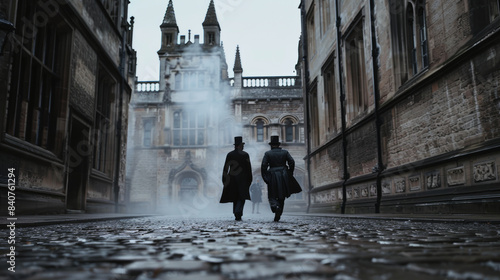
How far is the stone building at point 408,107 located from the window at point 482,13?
0.02 metres

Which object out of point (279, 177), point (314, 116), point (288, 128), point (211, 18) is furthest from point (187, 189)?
point (279, 177)

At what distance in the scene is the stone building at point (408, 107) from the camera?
7.07 m

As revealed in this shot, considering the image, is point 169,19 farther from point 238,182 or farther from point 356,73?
point 238,182

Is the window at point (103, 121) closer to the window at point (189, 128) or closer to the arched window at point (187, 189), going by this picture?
the window at point (189, 128)

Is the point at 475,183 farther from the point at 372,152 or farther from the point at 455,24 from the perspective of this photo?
the point at 372,152

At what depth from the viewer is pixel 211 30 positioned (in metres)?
34.1

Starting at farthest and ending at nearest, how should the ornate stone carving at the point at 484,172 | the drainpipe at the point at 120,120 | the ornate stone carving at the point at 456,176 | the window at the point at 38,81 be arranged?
the drainpipe at the point at 120,120 → the window at the point at 38,81 → the ornate stone carving at the point at 456,176 → the ornate stone carving at the point at 484,172

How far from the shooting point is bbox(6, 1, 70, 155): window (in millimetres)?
7957

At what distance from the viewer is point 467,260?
1751 millimetres

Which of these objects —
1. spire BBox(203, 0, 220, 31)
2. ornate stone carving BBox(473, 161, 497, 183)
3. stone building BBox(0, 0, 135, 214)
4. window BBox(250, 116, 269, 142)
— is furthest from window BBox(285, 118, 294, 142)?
ornate stone carving BBox(473, 161, 497, 183)

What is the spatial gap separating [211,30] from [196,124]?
7.75 metres

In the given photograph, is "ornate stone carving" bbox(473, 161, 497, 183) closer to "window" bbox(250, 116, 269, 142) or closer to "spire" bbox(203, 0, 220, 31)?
"window" bbox(250, 116, 269, 142)

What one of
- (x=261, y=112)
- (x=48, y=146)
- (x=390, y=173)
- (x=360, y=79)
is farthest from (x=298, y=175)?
(x=48, y=146)

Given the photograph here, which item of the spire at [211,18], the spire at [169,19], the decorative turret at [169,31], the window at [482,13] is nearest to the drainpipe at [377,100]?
the window at [482,13]
